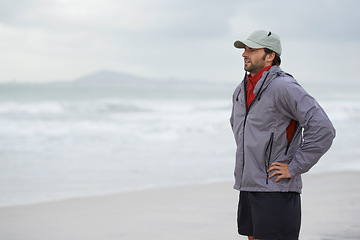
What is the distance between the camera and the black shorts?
106 inches

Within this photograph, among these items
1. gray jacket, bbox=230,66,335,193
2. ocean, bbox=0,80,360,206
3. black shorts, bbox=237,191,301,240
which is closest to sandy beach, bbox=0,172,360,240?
ocean, bbox=0,80,360,206

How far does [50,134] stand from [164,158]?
588cm

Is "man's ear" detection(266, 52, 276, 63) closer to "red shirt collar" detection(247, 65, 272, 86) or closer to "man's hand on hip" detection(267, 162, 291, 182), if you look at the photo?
"red shirt collar" detection(247, 65, 272, 86)

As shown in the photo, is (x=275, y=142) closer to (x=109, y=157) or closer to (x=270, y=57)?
(x=270, y=57)

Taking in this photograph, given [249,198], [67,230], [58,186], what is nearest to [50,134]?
[58,186]

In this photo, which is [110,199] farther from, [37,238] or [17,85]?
[17,85]

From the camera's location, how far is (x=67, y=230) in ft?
16.7

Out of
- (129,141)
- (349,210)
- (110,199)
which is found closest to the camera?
(349,210)

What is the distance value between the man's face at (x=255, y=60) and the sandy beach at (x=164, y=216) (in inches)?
94.2

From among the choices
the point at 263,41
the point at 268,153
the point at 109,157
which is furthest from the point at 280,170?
the point at 109,157

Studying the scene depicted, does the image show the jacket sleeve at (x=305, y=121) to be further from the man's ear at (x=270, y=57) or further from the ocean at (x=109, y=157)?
the ocean at (x=109, y=157)

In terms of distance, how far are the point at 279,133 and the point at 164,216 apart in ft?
10.6

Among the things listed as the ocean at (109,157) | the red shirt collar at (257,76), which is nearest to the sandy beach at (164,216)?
the ocean at (109,157)

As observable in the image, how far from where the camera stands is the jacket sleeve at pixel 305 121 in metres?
2.61
